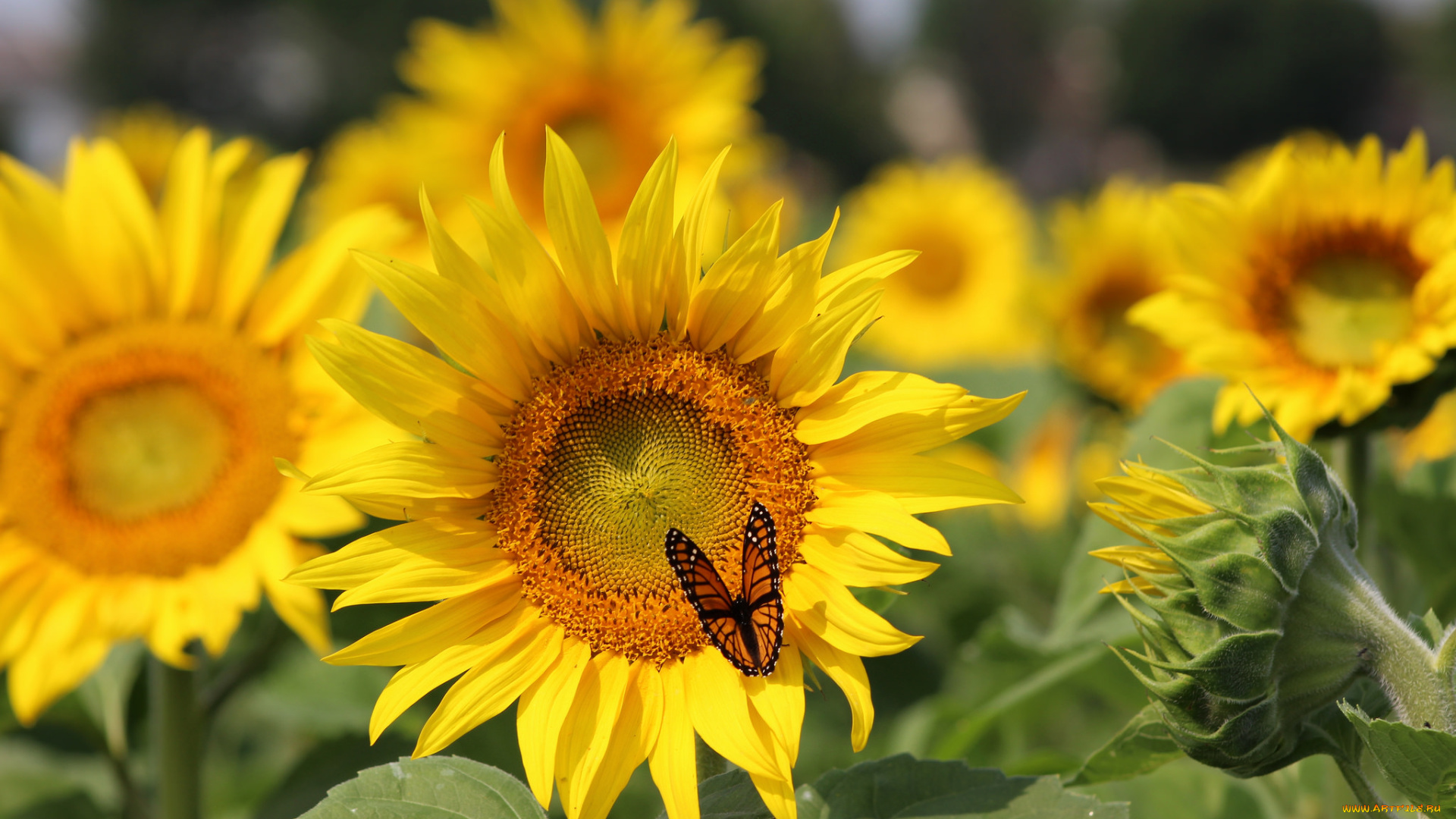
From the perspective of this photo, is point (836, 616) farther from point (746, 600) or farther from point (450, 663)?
point (450, 663)

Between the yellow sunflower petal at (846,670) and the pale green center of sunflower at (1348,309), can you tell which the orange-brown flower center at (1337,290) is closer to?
the pale green center of sunflower at (1348,309)

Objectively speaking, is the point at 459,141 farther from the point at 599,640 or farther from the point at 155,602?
the point at 599,640

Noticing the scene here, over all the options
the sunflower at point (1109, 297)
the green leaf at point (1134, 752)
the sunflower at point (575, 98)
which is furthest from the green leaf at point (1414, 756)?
the sunflower at point (575, 98)

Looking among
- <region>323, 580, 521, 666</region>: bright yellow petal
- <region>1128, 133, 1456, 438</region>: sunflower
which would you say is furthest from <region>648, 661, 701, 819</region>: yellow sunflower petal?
<region>1128, 133, 1456, 438</region>: sunflower

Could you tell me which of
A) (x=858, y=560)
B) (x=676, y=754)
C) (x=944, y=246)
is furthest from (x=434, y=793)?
(x=944, y=246)

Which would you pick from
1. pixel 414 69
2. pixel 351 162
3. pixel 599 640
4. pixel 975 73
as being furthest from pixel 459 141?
pixel 975 73
